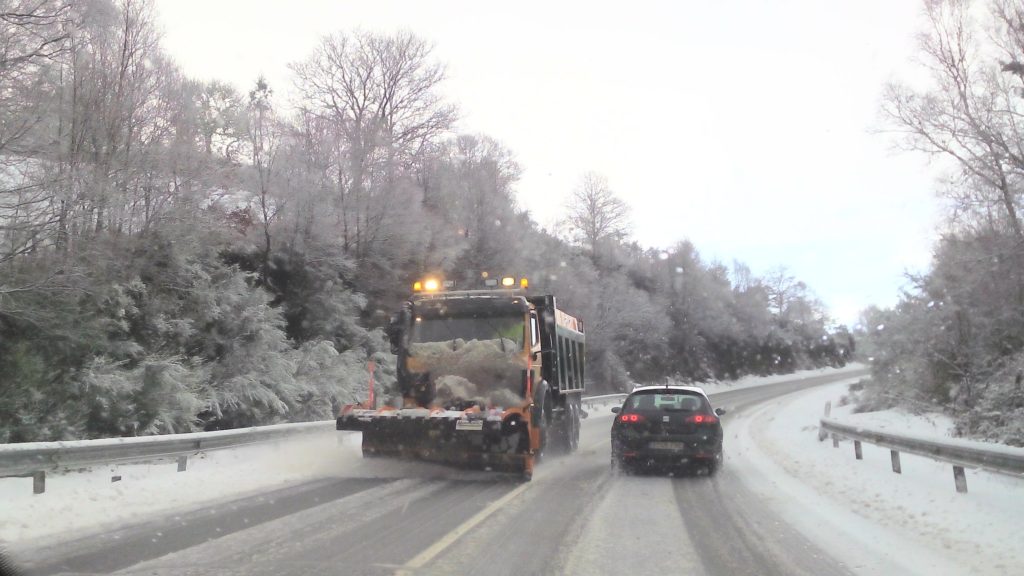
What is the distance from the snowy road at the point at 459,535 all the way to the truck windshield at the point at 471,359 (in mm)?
1593

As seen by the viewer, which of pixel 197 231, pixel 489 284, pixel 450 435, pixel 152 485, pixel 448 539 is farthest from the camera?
pixel 197 231

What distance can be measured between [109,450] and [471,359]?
5352 mm

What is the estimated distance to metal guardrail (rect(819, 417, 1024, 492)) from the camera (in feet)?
24.6

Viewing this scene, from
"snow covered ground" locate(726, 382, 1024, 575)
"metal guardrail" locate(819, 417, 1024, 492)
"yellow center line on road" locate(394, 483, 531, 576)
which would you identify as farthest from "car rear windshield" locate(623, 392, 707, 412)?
"yellow center line on road" locate(394, 483, 531, 576)

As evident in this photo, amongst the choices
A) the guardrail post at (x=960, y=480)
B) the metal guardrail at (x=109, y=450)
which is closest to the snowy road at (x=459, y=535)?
the metal guardrail at (x=109, y=450)

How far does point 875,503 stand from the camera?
8664 mm

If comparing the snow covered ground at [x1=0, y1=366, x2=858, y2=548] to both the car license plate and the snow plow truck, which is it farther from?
the car license plate

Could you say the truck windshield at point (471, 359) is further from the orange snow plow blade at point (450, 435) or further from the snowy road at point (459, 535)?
the snowy road at point (459, 535)

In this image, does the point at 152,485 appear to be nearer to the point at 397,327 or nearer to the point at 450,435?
the point at 450,435

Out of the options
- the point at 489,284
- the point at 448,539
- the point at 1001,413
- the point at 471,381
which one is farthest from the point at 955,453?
the point at 1001,413

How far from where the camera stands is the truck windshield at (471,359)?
11594 mm

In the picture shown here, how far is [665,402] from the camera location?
12.0 m

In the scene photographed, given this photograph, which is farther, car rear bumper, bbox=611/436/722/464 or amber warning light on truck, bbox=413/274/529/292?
amber warning light on truck, bbox=413/274/529/292

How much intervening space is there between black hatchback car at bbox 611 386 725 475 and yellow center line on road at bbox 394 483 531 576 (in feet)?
8.89
